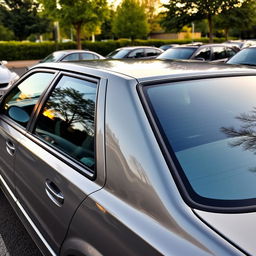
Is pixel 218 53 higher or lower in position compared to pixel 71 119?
lower

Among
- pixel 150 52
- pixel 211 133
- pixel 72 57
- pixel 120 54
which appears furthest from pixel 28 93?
pixel 150 52

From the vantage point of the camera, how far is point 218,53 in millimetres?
12281

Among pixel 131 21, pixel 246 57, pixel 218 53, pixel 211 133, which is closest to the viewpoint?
pixel 211 133

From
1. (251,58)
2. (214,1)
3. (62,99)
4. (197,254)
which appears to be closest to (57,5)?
(214,1)

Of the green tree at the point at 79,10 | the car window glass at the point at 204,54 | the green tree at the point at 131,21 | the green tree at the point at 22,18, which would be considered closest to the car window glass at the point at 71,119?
the car window glass at the point at 204,54

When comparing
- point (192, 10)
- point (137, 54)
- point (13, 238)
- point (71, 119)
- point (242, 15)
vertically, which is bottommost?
point (13, 238)

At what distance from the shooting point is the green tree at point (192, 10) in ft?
76.4

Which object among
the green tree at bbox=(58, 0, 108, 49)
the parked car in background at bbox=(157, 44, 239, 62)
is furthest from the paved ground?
the green tree at bbox=(58, 0, 108, 49)

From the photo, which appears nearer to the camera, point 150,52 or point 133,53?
point 133,53

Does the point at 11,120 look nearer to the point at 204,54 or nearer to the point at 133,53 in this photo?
the point at 204,54

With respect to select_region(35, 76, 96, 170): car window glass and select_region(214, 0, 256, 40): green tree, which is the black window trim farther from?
select_region(214, 0, 256, 40): green tree

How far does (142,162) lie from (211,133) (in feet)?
1.55

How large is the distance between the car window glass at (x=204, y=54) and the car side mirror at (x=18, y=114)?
9.21m

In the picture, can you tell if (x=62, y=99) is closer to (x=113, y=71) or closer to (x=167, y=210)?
(x=113, y=71)
